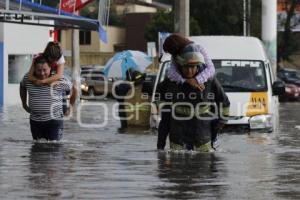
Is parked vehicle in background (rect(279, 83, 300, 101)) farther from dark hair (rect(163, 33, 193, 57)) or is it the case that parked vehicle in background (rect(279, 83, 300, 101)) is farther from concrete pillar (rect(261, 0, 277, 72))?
dark hair (rect(163, 33, 193, 57))

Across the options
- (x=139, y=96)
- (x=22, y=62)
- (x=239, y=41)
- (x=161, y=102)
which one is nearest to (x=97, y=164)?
(x=161, y=102)

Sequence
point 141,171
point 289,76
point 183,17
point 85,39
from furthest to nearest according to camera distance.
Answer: point 85,39 < point 289,76 < point 183,17 < point 141,171

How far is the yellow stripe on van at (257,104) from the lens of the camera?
18781 millimetres

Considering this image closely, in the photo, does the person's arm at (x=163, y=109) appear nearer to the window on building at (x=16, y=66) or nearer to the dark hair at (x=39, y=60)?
the dark hair at (x=39, y=60)

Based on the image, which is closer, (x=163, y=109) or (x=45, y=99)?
(x=163, y=109)

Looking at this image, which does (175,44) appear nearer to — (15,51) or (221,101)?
(221,101)

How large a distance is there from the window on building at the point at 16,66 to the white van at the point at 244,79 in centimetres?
1819

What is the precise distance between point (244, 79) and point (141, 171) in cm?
894

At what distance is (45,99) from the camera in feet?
42.9

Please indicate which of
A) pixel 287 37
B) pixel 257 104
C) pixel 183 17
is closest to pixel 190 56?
pixel 257 104

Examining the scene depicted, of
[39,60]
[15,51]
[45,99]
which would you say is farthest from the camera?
[15,51]

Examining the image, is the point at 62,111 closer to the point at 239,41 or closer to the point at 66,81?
the point at 66,81

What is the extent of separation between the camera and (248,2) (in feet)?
199

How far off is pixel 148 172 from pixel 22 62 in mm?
27314
